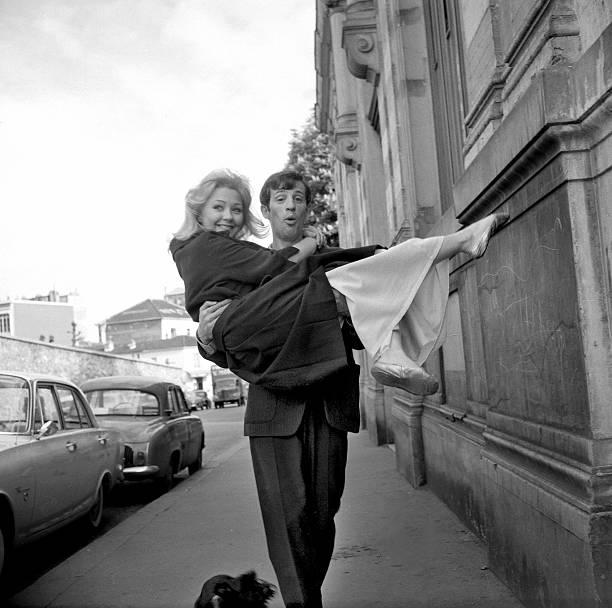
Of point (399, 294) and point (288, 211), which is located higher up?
point (288, 211)

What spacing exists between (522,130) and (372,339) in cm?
123

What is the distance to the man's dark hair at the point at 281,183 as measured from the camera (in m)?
3.56

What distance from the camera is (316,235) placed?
3521 mm

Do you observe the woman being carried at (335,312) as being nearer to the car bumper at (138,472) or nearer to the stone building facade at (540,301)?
the stone building facade at (540,301)

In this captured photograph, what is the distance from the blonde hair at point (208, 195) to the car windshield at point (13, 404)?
3.71m

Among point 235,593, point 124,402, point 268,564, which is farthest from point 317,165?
point 235,593

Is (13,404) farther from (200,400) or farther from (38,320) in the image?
(38,320)

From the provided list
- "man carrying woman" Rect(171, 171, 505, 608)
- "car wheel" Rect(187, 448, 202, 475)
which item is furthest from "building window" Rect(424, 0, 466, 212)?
"car wheel" Rect(187, 448, 202, 475)

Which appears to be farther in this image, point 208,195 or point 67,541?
point 67,541

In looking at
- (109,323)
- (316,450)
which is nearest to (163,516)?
(316,450)

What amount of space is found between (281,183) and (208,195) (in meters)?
0.33

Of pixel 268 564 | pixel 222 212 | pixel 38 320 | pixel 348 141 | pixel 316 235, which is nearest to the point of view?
pixel 222 212

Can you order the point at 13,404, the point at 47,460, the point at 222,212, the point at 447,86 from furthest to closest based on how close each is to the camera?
the point at 447,86 < the point at 13,404 < the point at 47,460 < the point at 222,212

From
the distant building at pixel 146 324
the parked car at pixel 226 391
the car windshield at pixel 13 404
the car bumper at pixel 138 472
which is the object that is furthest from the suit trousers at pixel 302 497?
the distant building at pixel 146 324
